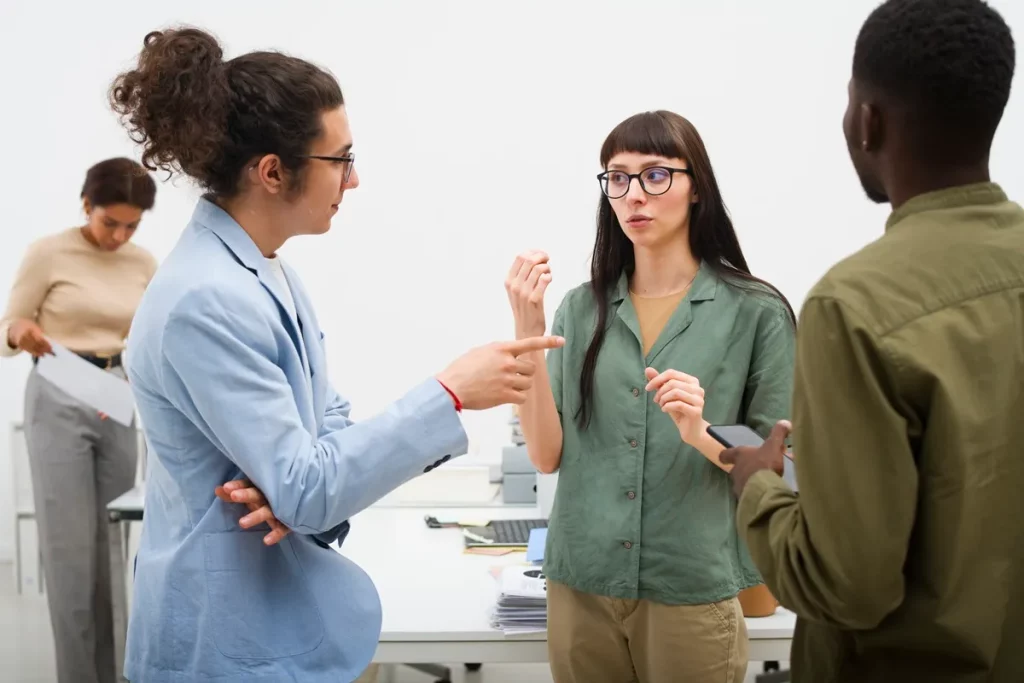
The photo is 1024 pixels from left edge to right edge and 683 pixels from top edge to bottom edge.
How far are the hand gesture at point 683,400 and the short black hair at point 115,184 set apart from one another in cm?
242

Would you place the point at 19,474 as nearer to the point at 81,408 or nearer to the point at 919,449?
the point at 81,408

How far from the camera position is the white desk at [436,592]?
6.95ft

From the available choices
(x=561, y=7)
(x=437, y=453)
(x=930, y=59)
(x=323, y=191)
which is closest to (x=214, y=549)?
(x=437, y=453)

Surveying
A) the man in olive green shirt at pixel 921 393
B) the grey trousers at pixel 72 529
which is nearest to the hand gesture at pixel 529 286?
the man in olive green shirt at pixel 921 393

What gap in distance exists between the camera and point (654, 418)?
1.95m

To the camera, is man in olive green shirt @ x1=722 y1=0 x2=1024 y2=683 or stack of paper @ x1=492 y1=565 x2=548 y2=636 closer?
man in olive green shirt @ x1=722 y1=0 x2=1024 y2=683

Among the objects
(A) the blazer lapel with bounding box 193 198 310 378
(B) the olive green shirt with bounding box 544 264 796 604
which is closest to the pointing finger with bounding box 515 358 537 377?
(A) the blazer lapel with bounding box 193 198 310 378

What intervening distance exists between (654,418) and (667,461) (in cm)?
9

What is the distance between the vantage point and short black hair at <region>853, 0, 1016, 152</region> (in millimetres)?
1030

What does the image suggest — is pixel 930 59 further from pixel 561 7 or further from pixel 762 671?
pixel 561 7

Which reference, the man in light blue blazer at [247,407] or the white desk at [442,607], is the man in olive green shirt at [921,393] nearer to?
the man in light blue blazer at [247,407]

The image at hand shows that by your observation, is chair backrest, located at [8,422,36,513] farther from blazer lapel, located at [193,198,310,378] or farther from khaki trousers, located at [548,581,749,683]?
blazer lapel, located at [193,198,310,378]

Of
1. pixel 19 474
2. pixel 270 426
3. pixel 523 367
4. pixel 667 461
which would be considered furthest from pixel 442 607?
pixel 19 474

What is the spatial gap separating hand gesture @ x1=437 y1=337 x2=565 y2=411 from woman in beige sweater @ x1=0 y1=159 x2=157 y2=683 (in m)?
2.40
